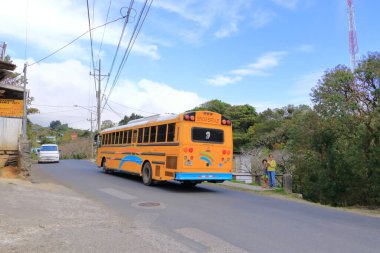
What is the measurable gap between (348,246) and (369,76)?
11.3 metres

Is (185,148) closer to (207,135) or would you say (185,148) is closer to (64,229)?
(207,135)

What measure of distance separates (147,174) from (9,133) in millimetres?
6640

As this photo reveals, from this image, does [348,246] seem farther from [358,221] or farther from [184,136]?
[184,136]

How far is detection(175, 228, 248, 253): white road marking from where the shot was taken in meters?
5.89

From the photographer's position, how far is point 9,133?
15.9 meters

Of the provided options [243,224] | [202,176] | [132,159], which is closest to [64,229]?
[243,224]

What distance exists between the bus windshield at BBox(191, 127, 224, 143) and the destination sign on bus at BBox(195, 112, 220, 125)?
34 centimetres

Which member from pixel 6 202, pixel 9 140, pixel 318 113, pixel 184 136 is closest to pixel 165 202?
pixel 184 136

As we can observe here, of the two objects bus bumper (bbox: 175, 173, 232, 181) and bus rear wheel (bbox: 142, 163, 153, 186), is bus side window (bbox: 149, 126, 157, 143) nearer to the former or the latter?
bus rear wheel (bbox: 142, 163, 153, 186)

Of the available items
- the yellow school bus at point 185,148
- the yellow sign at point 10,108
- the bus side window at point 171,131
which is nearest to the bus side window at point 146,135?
the yellow school bus at point 185,148

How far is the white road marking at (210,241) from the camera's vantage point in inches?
232

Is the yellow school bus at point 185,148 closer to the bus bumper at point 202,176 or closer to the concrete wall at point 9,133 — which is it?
the bus bumper at point 202,176

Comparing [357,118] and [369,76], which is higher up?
[369,76]

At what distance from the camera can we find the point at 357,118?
1625 centimetres
